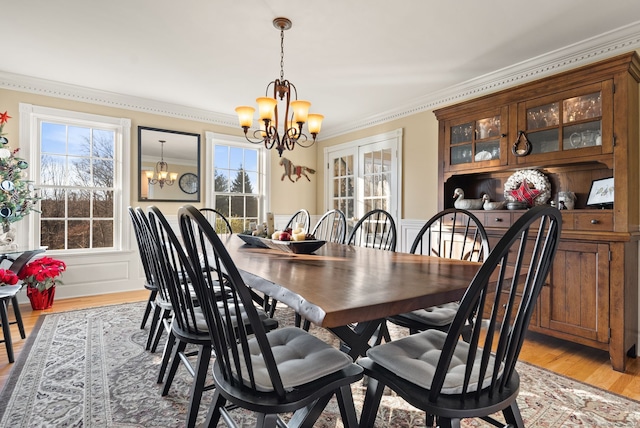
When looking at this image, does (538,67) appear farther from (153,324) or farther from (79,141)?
(79,141)

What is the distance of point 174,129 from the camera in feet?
15.4

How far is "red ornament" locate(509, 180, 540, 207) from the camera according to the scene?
119 inches

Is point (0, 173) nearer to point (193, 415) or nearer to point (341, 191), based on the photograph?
point (193, 415)

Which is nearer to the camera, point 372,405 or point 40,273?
point 372,405

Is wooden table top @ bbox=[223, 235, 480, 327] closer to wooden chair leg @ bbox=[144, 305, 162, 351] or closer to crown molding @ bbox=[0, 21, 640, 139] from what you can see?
wooden chair leg @ bbox=[144, 305, 162, 351]

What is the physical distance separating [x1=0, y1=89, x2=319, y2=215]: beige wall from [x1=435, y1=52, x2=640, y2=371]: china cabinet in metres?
3.18

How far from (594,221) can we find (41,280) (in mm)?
4736

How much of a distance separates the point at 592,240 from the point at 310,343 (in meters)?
2.24

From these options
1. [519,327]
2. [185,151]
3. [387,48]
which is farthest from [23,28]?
[519,327]

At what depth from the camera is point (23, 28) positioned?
2.71 meters

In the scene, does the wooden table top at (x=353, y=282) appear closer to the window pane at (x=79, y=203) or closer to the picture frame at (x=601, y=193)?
the picture frame at (x=601, y=193)

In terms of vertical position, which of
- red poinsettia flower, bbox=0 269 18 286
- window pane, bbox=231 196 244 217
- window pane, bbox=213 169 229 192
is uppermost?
window pane, bbox=213 169 229 192

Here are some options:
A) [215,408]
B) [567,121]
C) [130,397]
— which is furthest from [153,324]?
[567,121]

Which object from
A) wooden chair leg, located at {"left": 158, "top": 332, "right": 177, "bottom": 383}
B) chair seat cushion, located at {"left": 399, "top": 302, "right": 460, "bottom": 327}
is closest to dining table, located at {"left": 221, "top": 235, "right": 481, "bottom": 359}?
chair seat cushion, located at {"left": 399, "top": 302, "right": 460, "bottom": 327}
